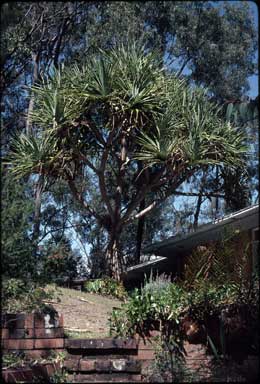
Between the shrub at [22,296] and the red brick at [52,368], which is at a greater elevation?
A: the shrub at [22,296]

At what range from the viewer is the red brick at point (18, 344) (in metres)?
7.16

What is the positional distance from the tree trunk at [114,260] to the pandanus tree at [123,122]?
0.08 feet

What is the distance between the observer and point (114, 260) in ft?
49.6

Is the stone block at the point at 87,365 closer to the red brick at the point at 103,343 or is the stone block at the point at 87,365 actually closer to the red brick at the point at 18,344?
the red brick at the point at 103,343

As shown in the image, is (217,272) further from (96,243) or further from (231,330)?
(96,243)

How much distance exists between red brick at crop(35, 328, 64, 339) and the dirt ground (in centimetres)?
63

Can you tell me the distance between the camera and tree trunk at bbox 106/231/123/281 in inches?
591

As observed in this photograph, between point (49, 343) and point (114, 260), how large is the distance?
777cm

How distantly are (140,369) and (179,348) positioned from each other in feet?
1.94

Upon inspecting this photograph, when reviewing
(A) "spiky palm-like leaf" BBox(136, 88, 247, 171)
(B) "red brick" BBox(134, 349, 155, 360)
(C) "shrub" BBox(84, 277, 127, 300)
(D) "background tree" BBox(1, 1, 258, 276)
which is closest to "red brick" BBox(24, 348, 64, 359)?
(B) "red brick" BBox(134, 349, 155, 360)

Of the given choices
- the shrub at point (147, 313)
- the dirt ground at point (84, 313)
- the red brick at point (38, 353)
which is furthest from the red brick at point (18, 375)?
the shrub at point (147, 313)

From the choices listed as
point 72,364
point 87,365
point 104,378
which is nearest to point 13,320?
point 72,364

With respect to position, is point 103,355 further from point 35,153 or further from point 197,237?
point 197,237

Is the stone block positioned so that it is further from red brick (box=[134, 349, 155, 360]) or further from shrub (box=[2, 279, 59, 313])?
shrub (box=[2, 279, 59, 313])
